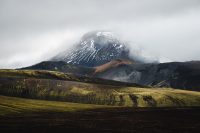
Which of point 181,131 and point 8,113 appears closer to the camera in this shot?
point 181,131

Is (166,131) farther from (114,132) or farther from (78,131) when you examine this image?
(78,131)

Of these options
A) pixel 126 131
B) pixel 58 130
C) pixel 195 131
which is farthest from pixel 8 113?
pixel 195 131

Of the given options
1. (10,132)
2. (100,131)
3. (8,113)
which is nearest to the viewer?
(10,132)

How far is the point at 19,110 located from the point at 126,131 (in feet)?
340

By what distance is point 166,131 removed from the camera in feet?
357

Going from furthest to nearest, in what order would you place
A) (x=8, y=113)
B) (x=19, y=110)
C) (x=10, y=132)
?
(x=19, y=110)
(x=8, y=113)
(x=10, y=132)

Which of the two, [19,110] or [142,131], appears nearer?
[142,131]

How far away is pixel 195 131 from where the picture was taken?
10656 cm

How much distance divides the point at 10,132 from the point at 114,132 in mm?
30291

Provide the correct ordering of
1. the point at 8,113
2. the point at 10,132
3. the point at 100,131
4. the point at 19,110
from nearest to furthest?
the point at 10,132 < the point at 100,131 < the point at 8,113 < the point at 19,110

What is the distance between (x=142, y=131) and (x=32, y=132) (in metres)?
33.1

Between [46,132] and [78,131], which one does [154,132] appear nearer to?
[78,131]

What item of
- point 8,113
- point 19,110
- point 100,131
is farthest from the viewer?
point 19,110

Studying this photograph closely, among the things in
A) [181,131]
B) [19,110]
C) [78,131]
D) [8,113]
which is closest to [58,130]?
[78,131]
